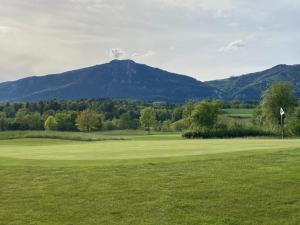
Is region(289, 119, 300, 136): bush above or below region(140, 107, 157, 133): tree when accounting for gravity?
below

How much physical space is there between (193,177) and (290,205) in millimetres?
3969

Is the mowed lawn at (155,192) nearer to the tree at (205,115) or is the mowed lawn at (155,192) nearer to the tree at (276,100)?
the tree at (276,100)

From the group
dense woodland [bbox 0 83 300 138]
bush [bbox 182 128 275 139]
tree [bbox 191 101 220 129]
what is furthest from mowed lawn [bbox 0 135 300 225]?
tree [bbox 191 101 220 129]

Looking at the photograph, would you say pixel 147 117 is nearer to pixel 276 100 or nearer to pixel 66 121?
pixel 66 121

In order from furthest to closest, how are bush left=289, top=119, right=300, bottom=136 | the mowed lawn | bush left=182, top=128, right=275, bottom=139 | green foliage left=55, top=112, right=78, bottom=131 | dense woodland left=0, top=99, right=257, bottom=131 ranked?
1. green foliage left=55, top=112, right=78, bottom=131
2. dense woodland left=0, top=99, right=257, bottom=131
3. bush left=289, top=119, right=300, bottom=136
4. bush left=182, top=128, right=275, bottom=139
5. the mowed lawn

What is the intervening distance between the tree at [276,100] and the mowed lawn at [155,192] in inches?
3671

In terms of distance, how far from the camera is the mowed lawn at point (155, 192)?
13.7 metres

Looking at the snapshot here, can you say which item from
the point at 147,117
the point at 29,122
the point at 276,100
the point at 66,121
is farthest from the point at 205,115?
the point at 29,122

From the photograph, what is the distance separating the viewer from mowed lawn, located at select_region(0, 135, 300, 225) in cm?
1368

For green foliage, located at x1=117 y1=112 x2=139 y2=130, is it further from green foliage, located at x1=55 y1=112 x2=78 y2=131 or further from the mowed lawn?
the mowed lawn

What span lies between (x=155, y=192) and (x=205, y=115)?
10180 cm

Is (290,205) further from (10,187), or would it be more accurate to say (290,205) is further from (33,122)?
(33,122)

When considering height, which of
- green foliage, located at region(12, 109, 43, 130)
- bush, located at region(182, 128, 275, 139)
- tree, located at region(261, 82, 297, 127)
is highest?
tree, located at region(261, 82, 297, 127)

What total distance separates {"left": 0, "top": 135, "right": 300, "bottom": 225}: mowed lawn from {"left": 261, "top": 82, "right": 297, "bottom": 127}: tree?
93.2 metres
